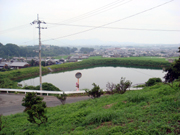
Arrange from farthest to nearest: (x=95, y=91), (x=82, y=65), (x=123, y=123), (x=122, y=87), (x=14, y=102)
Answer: (x=82, y=65), (x=14, y=102), (x=95, y=91), (x=122, y=87), (x=123, y=123)

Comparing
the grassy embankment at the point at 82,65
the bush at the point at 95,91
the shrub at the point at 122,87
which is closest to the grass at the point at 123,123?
the shrub at the point at 122,87

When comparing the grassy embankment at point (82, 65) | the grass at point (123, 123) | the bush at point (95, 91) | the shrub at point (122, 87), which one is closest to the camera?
the grass at point (123, 123)

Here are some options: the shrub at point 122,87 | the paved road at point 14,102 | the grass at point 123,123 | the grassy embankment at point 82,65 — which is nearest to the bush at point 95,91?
the shrub at point 122,87

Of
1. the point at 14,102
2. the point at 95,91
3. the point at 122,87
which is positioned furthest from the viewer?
the point at 14,102

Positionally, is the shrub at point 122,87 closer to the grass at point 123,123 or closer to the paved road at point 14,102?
the grass at point 123,123

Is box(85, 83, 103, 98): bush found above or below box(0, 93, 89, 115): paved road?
above

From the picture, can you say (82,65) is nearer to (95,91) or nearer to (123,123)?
(95,91)

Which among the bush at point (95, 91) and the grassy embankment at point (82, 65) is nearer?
the bush at point (95, 91)

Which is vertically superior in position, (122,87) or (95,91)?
(122,87)

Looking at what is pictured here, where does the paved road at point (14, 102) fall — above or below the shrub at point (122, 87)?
below

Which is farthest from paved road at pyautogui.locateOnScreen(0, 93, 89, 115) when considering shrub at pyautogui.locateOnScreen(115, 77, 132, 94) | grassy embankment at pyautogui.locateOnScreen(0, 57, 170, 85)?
grassy embankment at pyautogui.locateOnScreen(0, 57, 170, 85)

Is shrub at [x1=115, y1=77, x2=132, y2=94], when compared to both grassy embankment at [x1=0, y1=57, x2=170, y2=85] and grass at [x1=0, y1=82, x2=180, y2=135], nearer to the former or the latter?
grass at [x1=0, y1=82, x2=180, y2=135]

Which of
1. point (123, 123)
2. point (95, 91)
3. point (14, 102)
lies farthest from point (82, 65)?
point (123, 123)

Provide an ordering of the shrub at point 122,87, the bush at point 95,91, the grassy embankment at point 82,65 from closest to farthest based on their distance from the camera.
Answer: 1. the shrub at point 122,87
2. the bush at point 95,91
3. the grassy embankment at point 82,65
